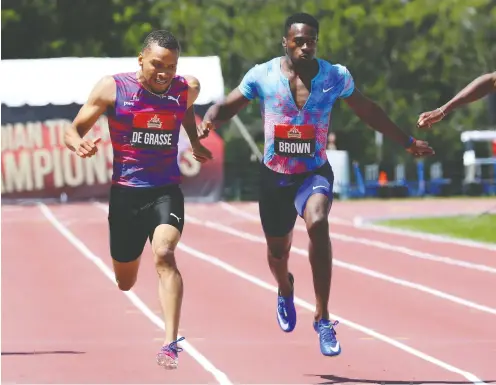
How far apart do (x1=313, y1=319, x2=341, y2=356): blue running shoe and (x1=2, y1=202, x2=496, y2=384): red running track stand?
0.17 metres

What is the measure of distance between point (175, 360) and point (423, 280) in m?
8.94

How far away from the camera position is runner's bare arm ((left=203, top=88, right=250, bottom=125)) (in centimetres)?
977

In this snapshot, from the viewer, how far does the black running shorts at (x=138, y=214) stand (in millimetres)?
9164

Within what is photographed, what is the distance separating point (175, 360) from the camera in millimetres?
8406

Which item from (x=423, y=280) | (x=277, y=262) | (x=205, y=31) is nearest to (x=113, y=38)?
(x=205, y=31)

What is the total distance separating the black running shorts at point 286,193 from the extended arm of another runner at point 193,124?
0.51 m

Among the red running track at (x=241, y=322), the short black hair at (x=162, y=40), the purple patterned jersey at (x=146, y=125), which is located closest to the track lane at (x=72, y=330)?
the red running track at (x=241, y=322)

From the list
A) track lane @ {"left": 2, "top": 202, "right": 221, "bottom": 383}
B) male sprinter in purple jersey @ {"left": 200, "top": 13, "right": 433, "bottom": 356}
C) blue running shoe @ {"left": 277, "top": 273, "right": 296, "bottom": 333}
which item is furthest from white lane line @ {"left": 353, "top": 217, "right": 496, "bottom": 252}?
male sprinter in purple jersey @ {"left": 200, "top": 13, "right": 433, "bottom": 356}

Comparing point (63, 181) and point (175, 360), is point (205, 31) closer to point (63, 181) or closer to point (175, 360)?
point (63, 181)

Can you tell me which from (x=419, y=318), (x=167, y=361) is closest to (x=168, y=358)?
(x=167, y=361)

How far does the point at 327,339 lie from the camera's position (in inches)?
373

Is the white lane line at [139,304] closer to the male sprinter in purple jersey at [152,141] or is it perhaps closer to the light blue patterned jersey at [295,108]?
the male sprinter in purple jersey at [152,141]

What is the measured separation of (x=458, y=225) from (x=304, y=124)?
1919cm

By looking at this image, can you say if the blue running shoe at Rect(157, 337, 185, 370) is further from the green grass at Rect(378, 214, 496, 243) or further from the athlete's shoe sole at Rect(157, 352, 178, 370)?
the green grass at Rect(378, 214, 496, 243)
